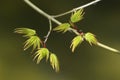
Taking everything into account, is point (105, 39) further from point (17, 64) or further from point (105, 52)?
point (17, 64)

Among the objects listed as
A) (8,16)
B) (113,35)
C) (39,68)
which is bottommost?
(39,68)

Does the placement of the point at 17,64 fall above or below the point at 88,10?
below

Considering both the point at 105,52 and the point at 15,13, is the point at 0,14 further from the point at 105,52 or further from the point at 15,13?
the point at 105,52

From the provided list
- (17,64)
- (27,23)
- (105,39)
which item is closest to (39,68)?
(17,64)

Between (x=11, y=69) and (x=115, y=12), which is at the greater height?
(x=115, y=12)

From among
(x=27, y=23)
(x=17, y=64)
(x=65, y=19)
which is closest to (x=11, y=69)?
(x=17, y=64)
